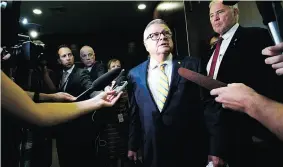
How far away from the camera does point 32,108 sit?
0.93m

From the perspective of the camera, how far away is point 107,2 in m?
5.49

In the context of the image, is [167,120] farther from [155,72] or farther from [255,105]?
[255,105]

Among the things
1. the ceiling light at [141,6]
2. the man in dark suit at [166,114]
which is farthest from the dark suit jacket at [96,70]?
the ceiling light at [141,6]

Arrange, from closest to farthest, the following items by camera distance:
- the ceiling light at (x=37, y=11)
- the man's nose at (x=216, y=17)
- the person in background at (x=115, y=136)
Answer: the man's nose at (x=216, y=17) < the person in background at (x=115, y=136) < the ceiling light at (x=37, y=11)

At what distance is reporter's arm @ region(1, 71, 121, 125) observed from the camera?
86 centimetres

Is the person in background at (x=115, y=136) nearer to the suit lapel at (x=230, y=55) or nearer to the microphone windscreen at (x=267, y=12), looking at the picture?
the suit lapel at (x=230, y=55)

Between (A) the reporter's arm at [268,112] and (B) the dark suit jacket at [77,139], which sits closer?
(A) the reporter's arm at [268,112]

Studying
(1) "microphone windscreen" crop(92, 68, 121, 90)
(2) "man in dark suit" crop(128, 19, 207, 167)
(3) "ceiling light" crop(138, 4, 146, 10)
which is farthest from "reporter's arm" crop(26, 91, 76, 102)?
(3) "ceiling light" crop(138, 4, 146, 10)

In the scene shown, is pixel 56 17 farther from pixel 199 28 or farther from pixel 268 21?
pixel 268 21

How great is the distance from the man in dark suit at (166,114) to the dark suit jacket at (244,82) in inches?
4.8

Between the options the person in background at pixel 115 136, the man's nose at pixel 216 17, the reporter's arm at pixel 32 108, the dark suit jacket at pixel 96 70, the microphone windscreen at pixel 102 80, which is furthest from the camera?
the dark suit jacket at pixel 96 70

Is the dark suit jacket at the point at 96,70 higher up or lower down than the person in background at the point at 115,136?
higher up

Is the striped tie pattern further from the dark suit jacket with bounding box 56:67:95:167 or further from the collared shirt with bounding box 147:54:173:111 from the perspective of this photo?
the dark suit jacket with bounding box 56:67:95:167

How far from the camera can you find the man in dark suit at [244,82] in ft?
5.24
